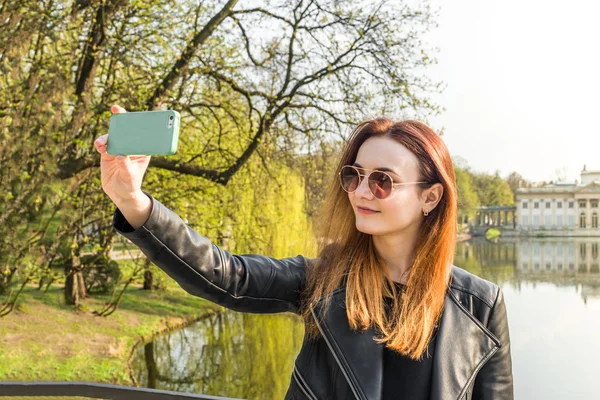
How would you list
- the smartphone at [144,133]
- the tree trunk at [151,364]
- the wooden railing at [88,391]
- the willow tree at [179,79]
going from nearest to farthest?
the smartphone at [144,133] < the wooden railing at [88,391] < the willow tree at [179,79] < the tree trunk at [151,364]

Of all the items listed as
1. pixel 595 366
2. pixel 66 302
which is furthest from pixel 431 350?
pixel 595 366

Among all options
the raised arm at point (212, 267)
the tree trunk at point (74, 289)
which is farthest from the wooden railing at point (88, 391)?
the tree trunk at point (74, 289)

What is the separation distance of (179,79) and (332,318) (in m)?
8.19

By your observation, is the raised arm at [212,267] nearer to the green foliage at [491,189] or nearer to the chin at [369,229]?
the chin at [369,229]

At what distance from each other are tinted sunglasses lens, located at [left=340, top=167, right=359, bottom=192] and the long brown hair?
0.13 feet

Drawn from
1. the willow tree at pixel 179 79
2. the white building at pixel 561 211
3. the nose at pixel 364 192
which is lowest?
the nose at pixel 364 192

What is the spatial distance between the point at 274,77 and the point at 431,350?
8306 mm

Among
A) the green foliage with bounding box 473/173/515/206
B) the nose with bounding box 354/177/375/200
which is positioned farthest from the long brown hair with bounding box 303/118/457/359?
the green foliage with bounding box 473/173/515/206

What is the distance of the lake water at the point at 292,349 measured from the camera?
Result: 10173mm

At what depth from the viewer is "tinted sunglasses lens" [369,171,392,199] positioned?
1.42 m

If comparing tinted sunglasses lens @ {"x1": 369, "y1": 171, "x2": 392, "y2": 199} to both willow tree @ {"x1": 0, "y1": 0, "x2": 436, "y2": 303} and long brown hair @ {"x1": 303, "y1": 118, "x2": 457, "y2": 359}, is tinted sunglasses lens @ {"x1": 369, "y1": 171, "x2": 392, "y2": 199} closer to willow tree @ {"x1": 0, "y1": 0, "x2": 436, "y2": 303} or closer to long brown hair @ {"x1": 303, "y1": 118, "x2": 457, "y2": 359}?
long brown hair @ {"x1": 303, "y1": 118, "x2": 457, "y2": 359}

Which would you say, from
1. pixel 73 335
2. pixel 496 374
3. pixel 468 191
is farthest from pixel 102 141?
pixel 468 191

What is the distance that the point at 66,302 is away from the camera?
11.3 m

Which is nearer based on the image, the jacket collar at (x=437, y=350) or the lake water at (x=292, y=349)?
the jacket collar at (x=437, y=350)
